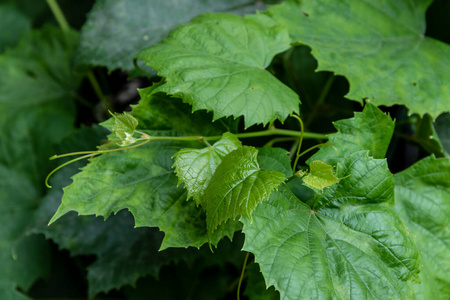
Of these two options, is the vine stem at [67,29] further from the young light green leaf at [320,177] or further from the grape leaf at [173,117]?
the young light green leaf at [320,177]

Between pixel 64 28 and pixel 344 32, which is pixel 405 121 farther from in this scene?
pixel 64 28

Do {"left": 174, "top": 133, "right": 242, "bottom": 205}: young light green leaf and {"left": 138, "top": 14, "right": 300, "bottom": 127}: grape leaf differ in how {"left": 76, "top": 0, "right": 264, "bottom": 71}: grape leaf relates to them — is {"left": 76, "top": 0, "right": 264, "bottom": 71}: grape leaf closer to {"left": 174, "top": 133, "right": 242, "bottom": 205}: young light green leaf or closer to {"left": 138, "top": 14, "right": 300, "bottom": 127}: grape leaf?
{"left": 138, "top": 14, "right": 300, "bottom": 127}: grape leaf

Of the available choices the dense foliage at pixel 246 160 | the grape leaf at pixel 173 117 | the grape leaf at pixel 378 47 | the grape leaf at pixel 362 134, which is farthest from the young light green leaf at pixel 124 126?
the grape leaf at pixel 378 47

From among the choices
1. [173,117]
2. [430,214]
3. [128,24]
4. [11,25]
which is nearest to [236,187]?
[173,117]

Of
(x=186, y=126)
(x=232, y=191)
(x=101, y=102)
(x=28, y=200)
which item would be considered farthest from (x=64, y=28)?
(x=232, y=191)

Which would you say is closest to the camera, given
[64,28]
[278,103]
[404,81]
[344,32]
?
[278,103]

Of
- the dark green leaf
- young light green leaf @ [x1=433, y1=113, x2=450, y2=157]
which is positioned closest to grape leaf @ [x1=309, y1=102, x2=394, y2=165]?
young light green leaf @ [x1=433, y1=113, x2=450, y2=157]
